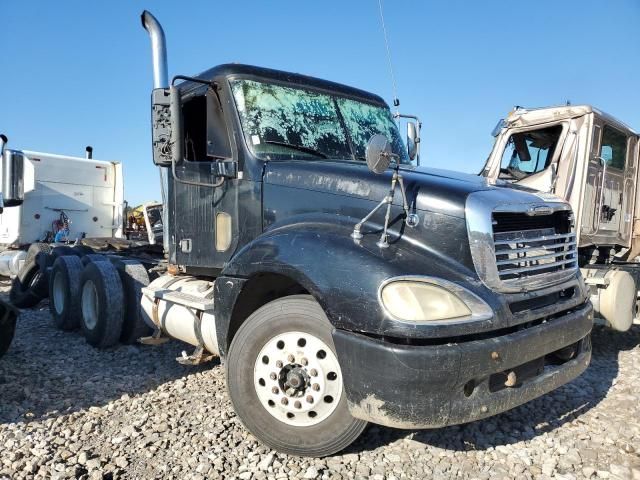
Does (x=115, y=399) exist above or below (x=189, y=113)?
below

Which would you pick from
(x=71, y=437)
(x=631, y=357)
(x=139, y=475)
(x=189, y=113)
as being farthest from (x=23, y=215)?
(x=631, y=357)

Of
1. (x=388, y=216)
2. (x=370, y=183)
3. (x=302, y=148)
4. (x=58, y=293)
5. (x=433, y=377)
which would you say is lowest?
(x=58, y=293)

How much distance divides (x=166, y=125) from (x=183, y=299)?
4.77 feet

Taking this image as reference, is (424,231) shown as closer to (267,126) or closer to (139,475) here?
(267,126)

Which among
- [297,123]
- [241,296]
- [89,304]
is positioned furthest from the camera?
[89,304]

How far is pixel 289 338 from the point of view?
3152 millimetres

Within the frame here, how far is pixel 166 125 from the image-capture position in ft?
13.2

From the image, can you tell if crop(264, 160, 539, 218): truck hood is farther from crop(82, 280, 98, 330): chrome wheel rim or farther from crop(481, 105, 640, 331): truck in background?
crop(82, 280, 98, 330): chrome wheel rim

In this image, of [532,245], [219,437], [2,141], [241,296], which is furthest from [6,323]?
[532,245]

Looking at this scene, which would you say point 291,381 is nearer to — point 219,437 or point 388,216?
point 219,437

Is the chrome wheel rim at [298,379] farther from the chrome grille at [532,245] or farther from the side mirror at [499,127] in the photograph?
the side mirror at [499,127]

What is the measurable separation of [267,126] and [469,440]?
2677 mm

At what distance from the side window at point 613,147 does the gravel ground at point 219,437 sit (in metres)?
2.98

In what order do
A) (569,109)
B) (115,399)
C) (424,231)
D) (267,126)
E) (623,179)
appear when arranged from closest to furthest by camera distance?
(424,231), (267,126), (115,399), (569,109), (623,179)
